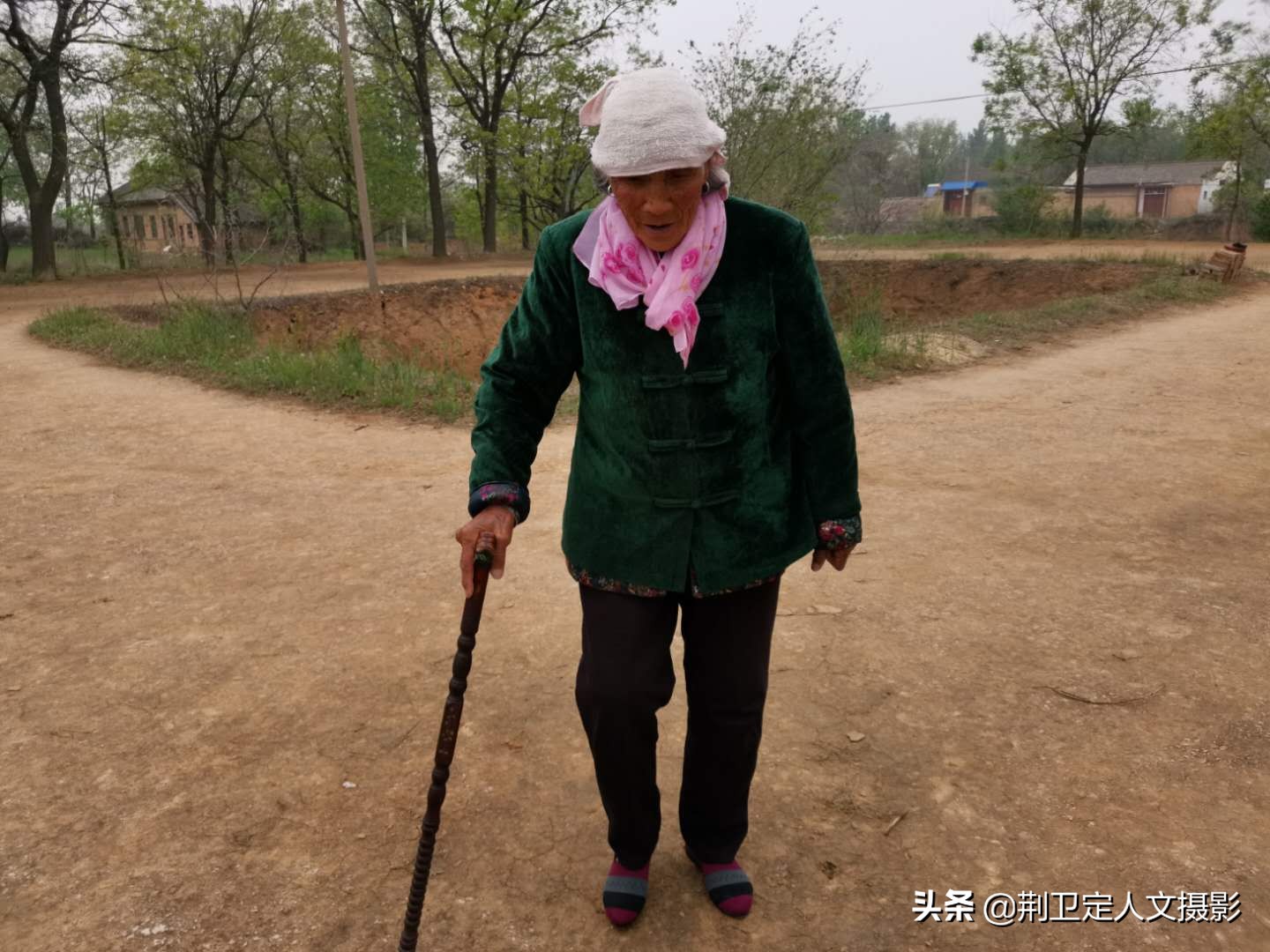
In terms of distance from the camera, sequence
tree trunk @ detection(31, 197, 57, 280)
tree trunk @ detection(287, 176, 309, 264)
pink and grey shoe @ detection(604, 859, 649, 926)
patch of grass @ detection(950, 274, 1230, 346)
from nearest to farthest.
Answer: pink and grey shoe @ detection(604, 859, 649, 926) → patch of grass @ detection(950, 274, 1230, 346) → tree trunk @ detection(31, 197, 57, 280) → tree trunk @ detection(287, 176, 309, 264)

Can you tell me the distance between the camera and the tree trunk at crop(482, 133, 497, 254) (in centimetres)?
2496

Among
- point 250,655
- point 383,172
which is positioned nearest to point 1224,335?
point 250,655

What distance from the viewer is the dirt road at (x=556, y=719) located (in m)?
2.19

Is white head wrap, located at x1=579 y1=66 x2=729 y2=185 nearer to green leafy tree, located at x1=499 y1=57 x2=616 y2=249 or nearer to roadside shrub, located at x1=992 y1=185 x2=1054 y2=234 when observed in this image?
green leafy tree, located at x1=499 y1=57 x2=616 y2=249

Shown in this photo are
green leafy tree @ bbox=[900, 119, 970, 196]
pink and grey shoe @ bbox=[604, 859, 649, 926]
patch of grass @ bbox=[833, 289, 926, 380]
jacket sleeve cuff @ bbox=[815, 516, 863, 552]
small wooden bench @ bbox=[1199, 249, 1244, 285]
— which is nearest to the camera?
jacket sleeve cuff @ bbox=[815, 516, 863, 552]

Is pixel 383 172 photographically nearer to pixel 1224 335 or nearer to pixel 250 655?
pixel 1224 335

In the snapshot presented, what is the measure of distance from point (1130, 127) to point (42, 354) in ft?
91.5

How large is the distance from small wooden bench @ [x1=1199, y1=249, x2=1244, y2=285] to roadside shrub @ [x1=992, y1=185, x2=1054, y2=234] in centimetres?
1494

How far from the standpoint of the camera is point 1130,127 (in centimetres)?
2677

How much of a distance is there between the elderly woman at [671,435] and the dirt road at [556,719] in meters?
0.52

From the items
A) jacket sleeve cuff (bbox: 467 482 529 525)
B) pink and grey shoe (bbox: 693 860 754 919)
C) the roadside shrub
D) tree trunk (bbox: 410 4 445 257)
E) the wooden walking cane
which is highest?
tree trunk (bbox: 410 4 445 257)

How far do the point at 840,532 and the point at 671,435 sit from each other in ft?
1.44

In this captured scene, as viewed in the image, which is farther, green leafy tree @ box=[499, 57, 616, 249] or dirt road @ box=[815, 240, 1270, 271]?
green leafy tree @ box=[499, 57, 616, 249]

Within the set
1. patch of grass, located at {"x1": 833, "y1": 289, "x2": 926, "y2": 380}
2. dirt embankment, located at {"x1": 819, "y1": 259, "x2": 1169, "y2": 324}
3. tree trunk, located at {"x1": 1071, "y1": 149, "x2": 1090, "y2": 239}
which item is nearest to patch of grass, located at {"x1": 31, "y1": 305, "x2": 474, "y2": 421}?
patch of grass, located at {"x1": 833, "y1": 289, "x2": 926, "y2": 380}
